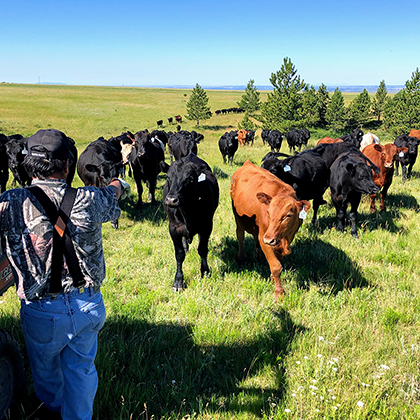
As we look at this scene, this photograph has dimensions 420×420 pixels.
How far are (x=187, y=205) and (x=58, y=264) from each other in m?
3.02

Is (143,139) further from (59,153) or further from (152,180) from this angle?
(59,153)

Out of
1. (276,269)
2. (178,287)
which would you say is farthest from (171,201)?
(276,269)

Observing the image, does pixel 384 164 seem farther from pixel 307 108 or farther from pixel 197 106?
pixel 197 106

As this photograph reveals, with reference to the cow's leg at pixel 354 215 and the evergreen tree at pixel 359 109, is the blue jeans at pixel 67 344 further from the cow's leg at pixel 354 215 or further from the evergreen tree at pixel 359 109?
the evergreen tree at pixel 359 109

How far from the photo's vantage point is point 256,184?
576 cm

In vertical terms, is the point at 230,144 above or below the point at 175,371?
above

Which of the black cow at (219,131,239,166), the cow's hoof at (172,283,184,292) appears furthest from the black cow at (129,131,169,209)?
the black cow at (219,131,239,166)

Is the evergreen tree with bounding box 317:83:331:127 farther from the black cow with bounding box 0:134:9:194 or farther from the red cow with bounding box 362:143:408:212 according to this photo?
the black cow with bounding box 0:134:9:194

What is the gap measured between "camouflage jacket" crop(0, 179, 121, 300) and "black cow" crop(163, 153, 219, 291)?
7.28ft

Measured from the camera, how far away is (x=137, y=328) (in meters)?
4.14

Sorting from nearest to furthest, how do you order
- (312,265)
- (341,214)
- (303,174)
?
1. (312,265)
2. (341,214)
3. (303,174)

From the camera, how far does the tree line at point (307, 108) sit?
34.8 m

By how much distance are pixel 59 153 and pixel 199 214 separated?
129 inches

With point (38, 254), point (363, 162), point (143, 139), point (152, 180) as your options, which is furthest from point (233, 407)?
point (143, 139)
